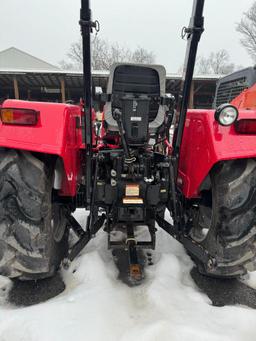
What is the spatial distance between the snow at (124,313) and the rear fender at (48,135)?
820 mm

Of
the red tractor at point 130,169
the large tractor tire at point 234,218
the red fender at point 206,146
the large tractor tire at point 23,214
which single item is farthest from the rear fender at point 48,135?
the large tractor tire at point 234,218

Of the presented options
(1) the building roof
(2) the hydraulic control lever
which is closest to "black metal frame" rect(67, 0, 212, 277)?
(2) the hydraulic control lever

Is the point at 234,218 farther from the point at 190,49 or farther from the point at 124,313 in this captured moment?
the point at 190,49

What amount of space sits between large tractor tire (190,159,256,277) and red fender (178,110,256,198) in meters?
0.14

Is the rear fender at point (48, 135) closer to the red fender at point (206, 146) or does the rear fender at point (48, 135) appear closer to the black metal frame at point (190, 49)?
the black metal frame at point (190, 49)

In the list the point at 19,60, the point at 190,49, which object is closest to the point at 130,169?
the point at 190,49

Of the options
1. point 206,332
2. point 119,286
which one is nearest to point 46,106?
point 119,286

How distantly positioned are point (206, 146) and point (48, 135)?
1142mm

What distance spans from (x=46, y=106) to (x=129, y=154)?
2.37 feet

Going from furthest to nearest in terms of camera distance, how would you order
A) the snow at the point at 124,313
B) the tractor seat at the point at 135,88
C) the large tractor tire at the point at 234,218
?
the tractor seat at the point at 135,88
the large tractor tire at the point at 234,218
the snow at the point at 124,313

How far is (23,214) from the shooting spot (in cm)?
231

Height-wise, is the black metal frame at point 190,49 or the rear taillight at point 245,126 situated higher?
the black metal frame at point 190,49

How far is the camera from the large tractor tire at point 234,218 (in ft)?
7.77

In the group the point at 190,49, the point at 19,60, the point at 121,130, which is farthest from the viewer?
the point at 19,60
